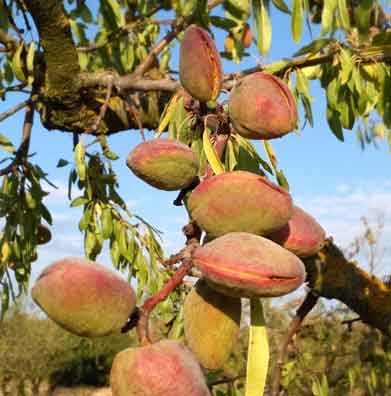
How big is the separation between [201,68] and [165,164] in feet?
0.64

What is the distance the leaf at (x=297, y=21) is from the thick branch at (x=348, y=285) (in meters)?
0.75

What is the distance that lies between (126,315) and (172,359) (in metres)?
0.08

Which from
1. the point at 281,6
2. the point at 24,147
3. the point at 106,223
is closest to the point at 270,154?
the point at 281,6

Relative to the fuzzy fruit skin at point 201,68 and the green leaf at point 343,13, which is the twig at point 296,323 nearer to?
the green leaf at point 343,13

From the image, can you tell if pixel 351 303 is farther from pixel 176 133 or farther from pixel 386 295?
pixel 176 133

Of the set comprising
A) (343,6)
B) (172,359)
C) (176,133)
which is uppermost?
(343,6)

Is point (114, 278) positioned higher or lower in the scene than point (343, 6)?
lower

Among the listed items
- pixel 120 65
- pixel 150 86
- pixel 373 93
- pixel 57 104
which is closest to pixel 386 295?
pixel 373 93

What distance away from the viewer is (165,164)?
0.82 m

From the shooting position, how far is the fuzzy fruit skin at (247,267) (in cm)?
65

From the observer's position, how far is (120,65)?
3.06 metres

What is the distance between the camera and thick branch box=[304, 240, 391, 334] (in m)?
1.92

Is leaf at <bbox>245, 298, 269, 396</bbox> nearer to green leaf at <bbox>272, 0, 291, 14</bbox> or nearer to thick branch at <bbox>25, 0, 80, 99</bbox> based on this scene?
green leaf at <bbox>272, 0, 291, 14</bbox>

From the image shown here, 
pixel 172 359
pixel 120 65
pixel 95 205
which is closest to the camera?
pixel 172 359
